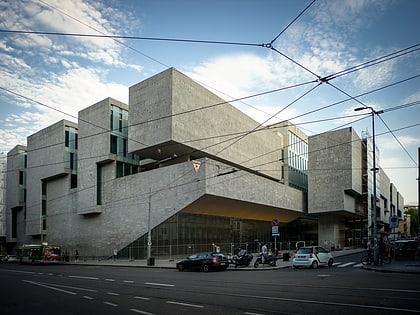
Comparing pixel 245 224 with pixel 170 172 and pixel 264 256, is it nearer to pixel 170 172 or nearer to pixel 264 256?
pixel 170 172

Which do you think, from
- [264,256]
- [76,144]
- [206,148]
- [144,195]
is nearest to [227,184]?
[206,148]

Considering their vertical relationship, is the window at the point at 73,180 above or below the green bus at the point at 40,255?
above

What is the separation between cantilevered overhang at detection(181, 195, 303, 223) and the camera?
155ft

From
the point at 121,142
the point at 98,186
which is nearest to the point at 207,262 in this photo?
the point at 121,142

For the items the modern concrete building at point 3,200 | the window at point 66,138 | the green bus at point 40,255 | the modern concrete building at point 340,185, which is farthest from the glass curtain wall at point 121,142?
the modern concrete building at point 3,200

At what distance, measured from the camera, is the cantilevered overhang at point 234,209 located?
47.3m

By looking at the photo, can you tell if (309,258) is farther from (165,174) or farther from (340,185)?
(340,185)

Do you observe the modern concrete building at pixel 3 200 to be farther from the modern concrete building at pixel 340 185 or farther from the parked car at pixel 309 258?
the parked car at pixel 309 258

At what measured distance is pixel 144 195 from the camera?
49312 mm

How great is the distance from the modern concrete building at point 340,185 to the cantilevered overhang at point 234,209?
217 inches

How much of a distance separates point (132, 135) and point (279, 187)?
23.5 m

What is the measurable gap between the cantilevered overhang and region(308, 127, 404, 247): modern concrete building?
217 inches

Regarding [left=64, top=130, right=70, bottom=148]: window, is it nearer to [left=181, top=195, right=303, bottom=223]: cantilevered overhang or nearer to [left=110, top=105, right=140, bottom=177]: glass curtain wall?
[left=110, top=105, right=140, bottom=177]: glass curtain wall

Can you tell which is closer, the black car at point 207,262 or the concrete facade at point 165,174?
the black car at point 207,262
